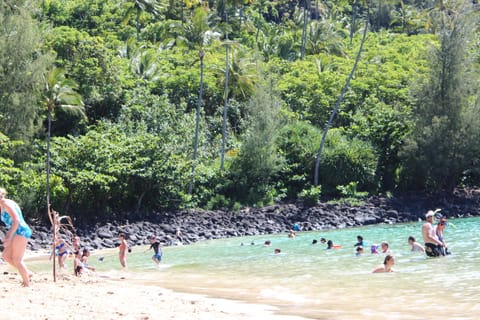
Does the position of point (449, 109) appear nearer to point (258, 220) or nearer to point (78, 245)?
point (258, 220)

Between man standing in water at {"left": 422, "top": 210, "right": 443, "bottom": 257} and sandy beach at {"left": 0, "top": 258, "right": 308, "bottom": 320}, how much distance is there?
7.91m

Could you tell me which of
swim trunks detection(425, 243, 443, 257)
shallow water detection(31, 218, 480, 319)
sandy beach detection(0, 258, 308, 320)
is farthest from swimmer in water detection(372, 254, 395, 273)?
sandy beach detection(0, 258, 308, 320)

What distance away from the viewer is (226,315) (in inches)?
455

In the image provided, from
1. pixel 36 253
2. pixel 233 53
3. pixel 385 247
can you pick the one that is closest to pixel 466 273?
pixel 385 247

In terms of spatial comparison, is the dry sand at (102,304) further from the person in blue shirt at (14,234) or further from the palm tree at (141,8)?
the palm tree at (141,8)

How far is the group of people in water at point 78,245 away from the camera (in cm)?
1086

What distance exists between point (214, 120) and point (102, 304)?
36.0 meters

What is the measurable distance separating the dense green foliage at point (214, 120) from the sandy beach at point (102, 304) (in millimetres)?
16565

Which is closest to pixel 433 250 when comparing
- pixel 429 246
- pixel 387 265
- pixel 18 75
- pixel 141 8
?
pixel 429 246

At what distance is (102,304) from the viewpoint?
11508 millimetres

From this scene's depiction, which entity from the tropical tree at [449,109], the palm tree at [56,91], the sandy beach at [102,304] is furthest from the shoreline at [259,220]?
the sandy beach at [102,304]

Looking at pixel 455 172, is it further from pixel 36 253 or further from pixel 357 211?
pixel 36 253

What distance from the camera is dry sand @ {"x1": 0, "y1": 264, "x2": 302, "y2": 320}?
33.6 feet

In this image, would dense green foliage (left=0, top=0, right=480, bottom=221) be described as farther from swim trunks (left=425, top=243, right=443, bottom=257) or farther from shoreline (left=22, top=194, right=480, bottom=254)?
swim trunks (left=425, top=243, right=443, bottom=257)
